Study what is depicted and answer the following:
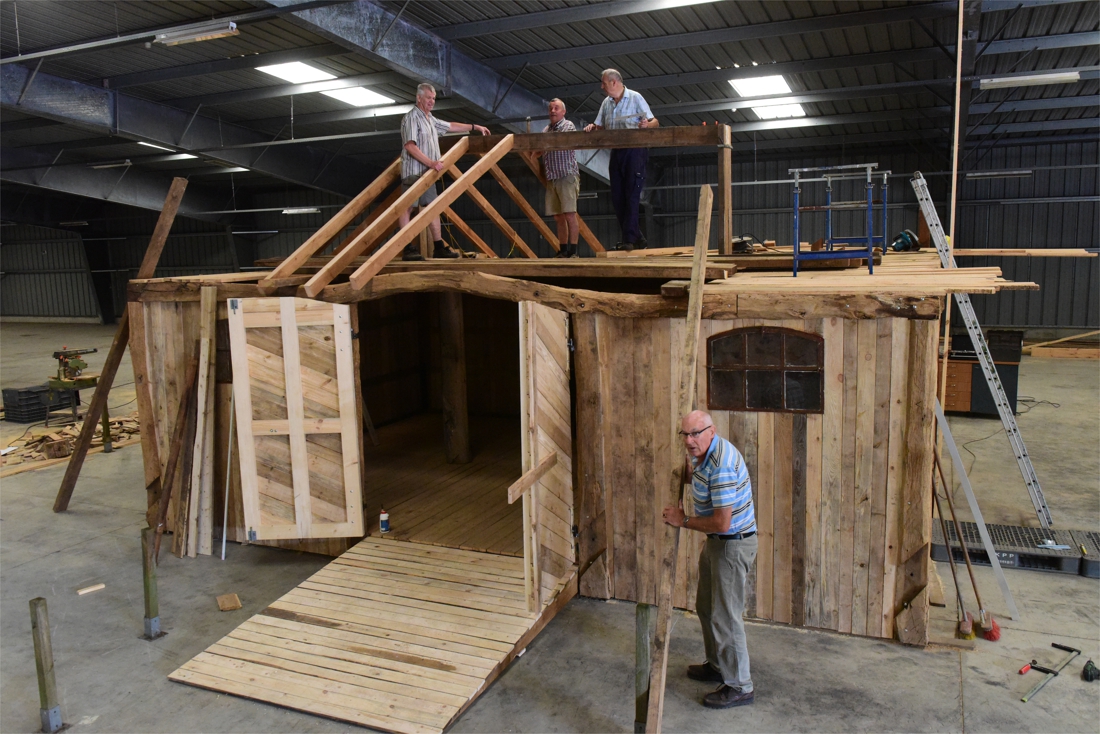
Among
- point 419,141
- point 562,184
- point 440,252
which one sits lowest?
point 440,252

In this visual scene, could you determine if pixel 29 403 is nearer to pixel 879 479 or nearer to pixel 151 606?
pixel 151 606

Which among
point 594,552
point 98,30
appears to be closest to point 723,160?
point 594,552

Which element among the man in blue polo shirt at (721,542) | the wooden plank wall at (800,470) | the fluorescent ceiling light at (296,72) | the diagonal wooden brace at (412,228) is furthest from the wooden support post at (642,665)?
the fluorescent ceiling light at (296,72)

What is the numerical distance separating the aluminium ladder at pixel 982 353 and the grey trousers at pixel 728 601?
3.70 metres

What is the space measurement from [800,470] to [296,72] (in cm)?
1224

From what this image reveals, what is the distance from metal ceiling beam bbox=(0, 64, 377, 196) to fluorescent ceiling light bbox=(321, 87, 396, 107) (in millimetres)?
3353

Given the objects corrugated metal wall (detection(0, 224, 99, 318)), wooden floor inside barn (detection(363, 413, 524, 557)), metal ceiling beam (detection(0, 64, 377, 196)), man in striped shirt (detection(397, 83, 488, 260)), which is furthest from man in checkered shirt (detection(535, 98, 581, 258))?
corrugated metal wall (detection(0, 224, 99, 318))

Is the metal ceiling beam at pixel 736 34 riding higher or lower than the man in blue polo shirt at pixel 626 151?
higher

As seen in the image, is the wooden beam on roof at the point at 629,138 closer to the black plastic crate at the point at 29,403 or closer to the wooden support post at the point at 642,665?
the wooden support post at the point at 642,665

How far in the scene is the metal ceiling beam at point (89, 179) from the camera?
66.7 ft

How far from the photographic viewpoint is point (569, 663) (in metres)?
6.39

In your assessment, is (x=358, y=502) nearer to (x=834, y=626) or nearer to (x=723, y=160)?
(x=834, y=626)

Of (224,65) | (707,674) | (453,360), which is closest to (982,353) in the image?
(707,674)

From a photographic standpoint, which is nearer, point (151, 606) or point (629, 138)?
point (151, 606)
